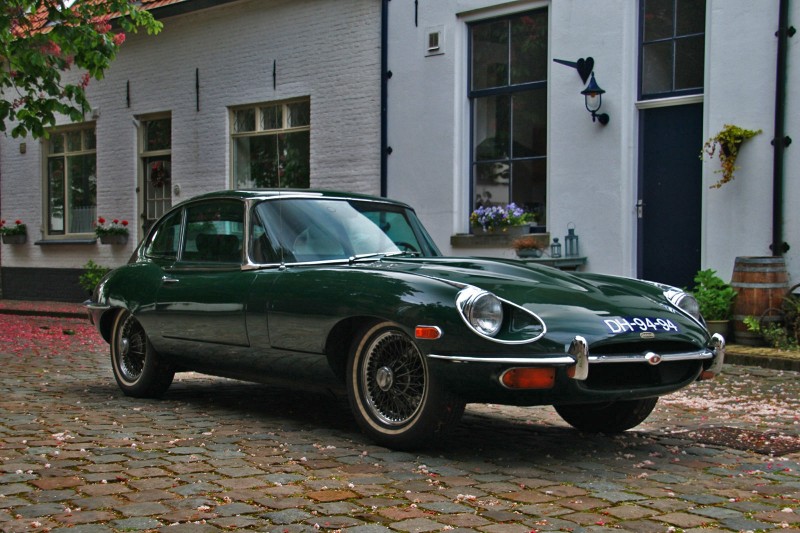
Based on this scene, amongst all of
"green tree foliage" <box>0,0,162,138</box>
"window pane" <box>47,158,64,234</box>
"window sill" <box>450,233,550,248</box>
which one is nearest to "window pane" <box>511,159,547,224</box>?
"window sill" <box>450,233,550,248</box>

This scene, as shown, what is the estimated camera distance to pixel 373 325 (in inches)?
204

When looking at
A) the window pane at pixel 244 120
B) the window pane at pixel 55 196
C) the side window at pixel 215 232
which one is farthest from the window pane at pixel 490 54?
the window pane at pixel 55 196

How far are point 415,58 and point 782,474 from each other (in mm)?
9585

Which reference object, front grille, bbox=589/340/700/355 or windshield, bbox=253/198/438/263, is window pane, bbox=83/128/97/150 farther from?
front grille, bbox=589/340/700/355

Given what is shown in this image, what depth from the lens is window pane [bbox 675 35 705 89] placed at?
10.7 m

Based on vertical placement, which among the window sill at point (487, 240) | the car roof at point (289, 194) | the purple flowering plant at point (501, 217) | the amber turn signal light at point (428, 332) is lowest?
the amber turn signal light at point (428, 332)

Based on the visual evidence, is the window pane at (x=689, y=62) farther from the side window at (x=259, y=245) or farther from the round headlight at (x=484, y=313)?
the round headlight at (x=484, y=313)

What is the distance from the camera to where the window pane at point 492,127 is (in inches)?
493

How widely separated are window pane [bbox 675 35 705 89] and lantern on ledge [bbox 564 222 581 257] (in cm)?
194

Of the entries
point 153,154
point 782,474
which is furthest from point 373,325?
point 153,154

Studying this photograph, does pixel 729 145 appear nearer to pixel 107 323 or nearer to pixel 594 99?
pixel 594 99

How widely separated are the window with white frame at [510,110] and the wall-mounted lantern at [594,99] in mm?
831

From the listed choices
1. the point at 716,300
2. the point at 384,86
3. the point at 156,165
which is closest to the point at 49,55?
the point at 384,86

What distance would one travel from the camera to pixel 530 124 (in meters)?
12.2
